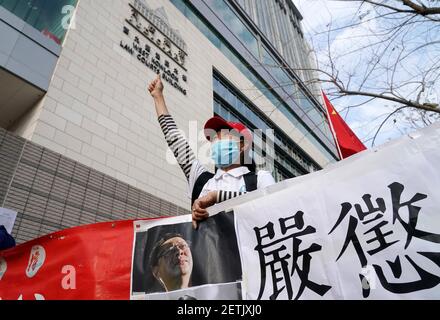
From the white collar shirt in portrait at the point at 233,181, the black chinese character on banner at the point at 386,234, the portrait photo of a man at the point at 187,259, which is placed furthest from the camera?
the white collar shirt in portrait at the point at 233,181

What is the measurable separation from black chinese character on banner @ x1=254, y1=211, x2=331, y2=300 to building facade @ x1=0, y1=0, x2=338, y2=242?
2.19 m

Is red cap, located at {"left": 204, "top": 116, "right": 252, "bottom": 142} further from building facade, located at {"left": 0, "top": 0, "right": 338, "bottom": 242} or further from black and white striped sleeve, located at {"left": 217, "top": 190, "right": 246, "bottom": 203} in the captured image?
building facade, located at {"left": 0, "top": 0, "right": 338, "bottom": 242}

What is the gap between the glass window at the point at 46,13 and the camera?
4410mm

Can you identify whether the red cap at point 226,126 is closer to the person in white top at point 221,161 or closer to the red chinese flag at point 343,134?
the person in white top at point 221,161

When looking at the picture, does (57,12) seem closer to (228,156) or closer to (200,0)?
Answer: (228,156)

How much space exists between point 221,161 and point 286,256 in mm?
785

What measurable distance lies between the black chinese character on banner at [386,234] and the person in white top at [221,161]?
548mm

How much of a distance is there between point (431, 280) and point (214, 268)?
0.87 m

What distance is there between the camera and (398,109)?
10.0ft

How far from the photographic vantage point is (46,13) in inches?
188

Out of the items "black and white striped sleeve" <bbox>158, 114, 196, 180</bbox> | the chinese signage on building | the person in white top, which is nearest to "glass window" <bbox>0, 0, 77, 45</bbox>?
the chinese signage on building

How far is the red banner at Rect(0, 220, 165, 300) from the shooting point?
163 centimetres

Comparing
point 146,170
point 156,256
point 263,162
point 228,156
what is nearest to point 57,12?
point 146,170

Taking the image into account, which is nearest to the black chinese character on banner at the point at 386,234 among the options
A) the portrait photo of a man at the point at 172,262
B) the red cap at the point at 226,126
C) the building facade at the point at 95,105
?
the portrait photo of a man at the point at 172,262
